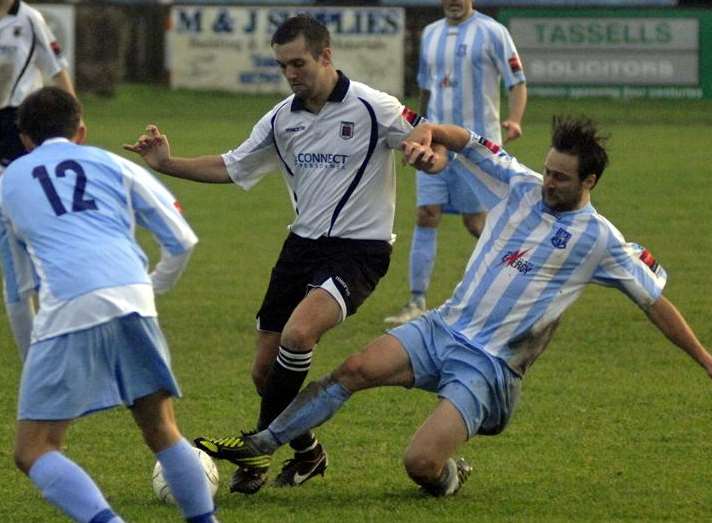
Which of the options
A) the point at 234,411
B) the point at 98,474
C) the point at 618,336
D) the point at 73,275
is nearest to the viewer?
the point at 73,275

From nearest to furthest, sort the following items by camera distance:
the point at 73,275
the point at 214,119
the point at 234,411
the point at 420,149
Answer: the point at 73,275 < the point at 420,149 < the point at 234,411 < the point at 214,119

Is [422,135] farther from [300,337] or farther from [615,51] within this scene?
[615,51]

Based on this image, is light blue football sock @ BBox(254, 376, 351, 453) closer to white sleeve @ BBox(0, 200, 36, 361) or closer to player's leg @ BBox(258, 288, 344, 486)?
player's leg @ BBox(258, 288, 344, 486)

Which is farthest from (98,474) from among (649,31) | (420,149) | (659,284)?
(649,31)

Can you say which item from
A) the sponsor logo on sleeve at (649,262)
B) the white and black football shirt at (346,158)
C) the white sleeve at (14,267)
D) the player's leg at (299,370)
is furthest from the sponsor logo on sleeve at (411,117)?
the white sleeve at (14,267)

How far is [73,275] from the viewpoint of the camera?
5121 millimetres

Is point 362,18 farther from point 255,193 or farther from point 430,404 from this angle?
point 430,404

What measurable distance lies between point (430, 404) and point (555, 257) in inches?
74.2

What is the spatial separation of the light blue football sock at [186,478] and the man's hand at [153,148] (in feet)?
5.34

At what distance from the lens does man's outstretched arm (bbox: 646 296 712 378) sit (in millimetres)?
6055

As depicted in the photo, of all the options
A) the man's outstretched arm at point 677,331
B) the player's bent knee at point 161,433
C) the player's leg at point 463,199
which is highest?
the man's outstretched arm at point 677,331

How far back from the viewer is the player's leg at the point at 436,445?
6.09 meters

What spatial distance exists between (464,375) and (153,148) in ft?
5.03

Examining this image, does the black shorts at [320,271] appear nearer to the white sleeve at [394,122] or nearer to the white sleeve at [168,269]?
the white sleeve at [394,122]
